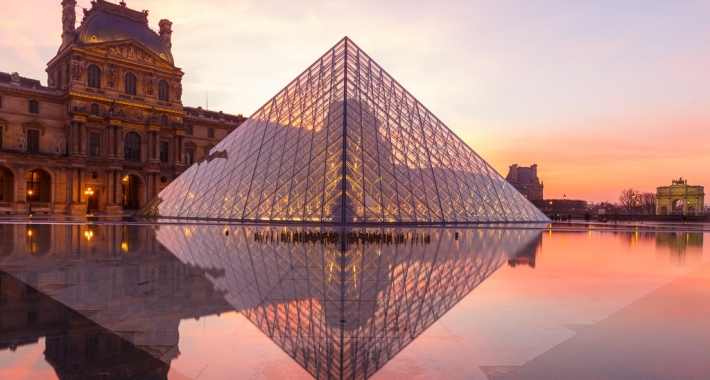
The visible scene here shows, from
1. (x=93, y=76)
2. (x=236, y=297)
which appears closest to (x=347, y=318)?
(x=236, y=297)

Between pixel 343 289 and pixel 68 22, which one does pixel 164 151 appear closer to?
pixel 68 22

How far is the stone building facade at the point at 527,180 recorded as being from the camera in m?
170

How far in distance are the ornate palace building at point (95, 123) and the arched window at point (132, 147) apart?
0.12 m

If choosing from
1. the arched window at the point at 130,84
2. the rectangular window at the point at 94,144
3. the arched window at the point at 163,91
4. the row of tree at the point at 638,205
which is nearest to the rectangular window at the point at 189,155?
the arched window at the point at 163,91

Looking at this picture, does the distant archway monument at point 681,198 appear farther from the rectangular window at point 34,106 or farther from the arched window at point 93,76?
the rectangular window at point 34,106

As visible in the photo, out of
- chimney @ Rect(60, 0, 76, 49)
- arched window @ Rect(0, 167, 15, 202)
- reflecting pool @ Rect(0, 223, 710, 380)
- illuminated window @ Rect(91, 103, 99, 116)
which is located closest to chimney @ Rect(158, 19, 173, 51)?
chimney @ Rect(60, 0, 76, 49)

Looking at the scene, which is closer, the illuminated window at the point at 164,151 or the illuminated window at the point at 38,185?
the illuminated window at the point at 38,185

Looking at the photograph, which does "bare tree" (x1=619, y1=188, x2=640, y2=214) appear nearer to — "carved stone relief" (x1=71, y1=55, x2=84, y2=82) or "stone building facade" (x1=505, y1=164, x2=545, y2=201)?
"stone building facade" (x1=505, y1=164, x2=545, y2=201)

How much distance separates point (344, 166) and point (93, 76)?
40582 mm

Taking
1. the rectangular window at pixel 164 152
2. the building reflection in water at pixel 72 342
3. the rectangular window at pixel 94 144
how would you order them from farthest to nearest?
the rectangular window at pixel 164 152 → the rectangular window at pixel 94 144 → the building reflection in water at pixel 72 342

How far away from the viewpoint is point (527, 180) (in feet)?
569

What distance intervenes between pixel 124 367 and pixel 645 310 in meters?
7.07

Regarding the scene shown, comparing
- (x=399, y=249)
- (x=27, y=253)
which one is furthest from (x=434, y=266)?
(x=27, y=253)

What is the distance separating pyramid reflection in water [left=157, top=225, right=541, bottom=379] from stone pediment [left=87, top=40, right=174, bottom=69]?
1864 inches
